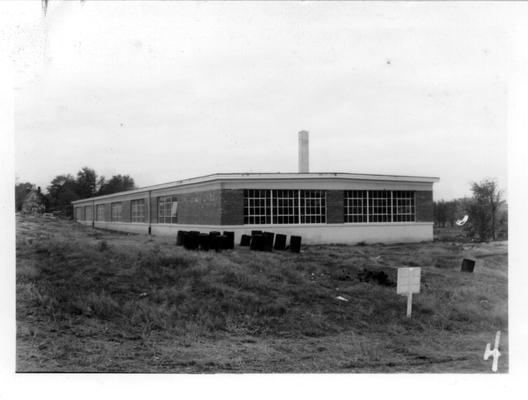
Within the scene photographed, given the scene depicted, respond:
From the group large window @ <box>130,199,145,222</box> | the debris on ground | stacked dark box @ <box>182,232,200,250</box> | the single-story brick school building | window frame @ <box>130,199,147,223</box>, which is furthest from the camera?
large window @ <box>130,199,145,222</box>

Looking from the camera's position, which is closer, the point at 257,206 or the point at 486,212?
the point at 257,206

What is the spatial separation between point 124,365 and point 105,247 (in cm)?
898

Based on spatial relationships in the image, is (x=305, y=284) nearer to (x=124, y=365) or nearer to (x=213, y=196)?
(x=124, y=365)

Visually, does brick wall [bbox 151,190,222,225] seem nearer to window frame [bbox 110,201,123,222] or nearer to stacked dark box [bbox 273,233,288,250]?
stacked dark box [bbox 273,233,288,250]

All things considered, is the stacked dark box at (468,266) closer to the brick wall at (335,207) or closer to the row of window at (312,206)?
the brick wall at (335,207)

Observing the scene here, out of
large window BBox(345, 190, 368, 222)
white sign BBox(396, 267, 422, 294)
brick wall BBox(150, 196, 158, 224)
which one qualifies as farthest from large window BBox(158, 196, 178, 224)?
white sign BBox(396, 267, 422, 294)

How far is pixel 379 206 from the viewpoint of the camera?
2255 centimetres

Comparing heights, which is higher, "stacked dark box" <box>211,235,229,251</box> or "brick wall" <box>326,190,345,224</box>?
"brick wall" <box>326,190,345,224</box>

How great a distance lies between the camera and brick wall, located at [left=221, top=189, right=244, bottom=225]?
19.6 meters

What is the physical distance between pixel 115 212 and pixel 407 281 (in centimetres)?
2958

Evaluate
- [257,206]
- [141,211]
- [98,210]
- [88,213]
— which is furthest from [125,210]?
[257,206]

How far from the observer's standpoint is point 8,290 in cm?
682

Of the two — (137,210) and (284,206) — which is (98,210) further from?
(284,206)

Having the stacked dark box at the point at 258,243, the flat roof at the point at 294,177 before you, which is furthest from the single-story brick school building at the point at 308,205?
the stacked dark box at the point at 258,243
